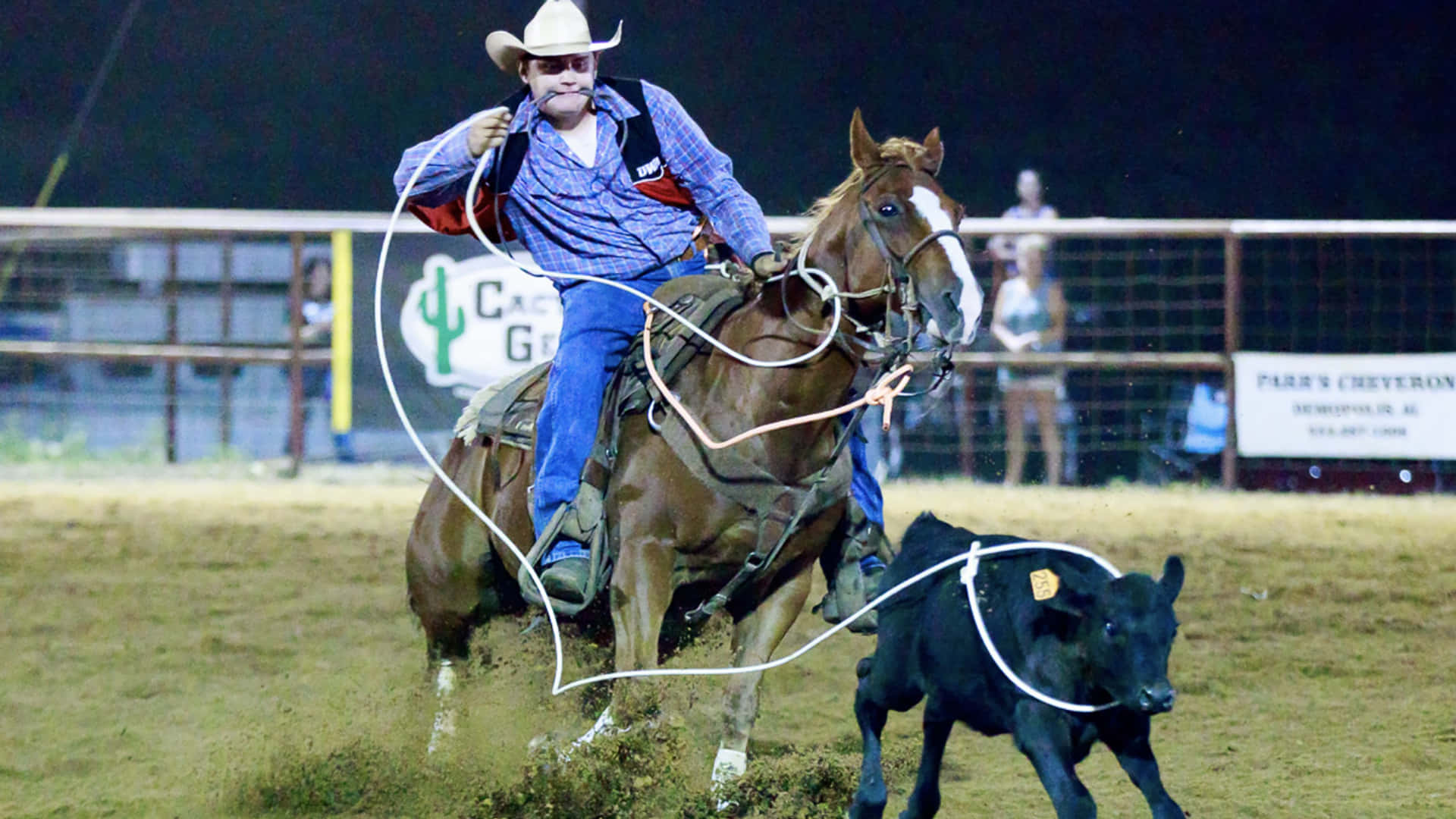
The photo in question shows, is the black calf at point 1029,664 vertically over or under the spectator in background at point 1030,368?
under

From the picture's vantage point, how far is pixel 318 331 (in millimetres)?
9852

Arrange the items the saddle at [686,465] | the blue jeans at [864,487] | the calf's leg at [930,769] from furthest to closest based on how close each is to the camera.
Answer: the blue jeans at [864,487]
the saddle at [686,465]
the calf's leg at [930,769]

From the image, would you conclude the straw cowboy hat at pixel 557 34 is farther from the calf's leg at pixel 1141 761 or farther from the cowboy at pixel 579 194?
the calf's leg at pixel 1141 761

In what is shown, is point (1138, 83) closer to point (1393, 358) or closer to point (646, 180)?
point (1393, 358)

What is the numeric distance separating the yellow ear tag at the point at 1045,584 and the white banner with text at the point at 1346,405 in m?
6.52

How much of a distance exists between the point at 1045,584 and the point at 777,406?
770 mm

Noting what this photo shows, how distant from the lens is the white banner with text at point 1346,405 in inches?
356

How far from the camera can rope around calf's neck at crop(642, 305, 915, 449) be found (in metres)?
3.48

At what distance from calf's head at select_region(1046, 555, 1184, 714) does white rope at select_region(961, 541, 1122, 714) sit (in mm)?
71

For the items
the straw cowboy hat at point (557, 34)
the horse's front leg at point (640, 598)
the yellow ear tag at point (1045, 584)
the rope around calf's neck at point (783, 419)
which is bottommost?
the horse's front leg at point (640, 598)

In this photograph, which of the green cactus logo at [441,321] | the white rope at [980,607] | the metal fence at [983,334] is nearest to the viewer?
the white rope at [980,607]

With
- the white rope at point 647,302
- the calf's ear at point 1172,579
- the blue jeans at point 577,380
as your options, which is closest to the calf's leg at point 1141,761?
the calf's ear at point 1172,579

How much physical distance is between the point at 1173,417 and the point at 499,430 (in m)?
6.29

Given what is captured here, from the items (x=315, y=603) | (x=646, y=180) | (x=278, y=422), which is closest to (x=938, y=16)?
(x=278, y=422)
